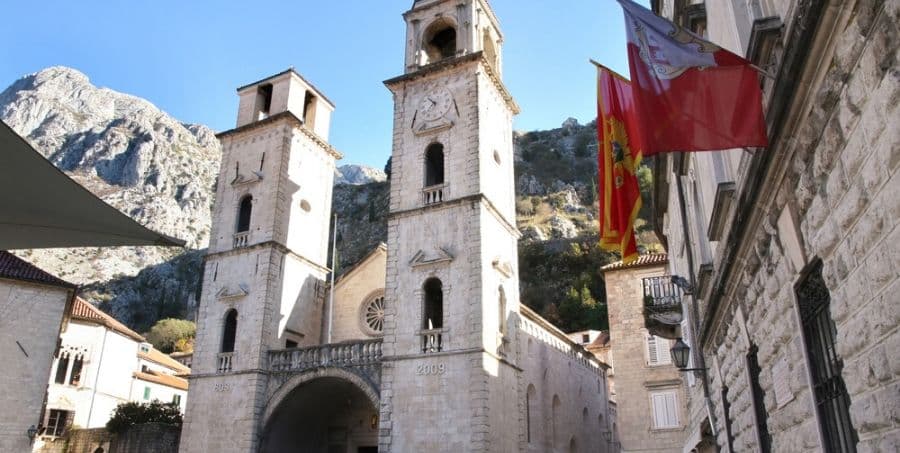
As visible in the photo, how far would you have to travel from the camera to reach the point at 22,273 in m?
23.7

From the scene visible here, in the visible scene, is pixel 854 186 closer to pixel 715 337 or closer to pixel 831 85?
pixel 831 85

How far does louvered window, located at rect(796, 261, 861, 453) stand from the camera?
435 cm

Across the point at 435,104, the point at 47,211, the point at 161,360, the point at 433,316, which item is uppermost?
the point at 435,104

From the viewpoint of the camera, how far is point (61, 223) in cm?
545

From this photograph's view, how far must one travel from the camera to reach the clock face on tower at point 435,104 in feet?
71.7

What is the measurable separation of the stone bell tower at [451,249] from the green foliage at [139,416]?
1034 centimetres

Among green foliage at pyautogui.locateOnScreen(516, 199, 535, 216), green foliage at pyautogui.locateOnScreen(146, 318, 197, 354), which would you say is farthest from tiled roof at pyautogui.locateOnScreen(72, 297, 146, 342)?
green foliage at pyautogui.locateOnScreen(516, 199, 535, 216)

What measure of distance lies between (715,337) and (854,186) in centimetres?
672

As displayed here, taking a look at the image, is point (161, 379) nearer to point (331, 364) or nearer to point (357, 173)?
point (331, 364)

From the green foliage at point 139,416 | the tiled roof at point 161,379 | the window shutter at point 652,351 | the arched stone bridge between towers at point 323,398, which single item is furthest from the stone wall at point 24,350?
the window shutter at point 652,351

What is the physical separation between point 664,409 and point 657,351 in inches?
75.0

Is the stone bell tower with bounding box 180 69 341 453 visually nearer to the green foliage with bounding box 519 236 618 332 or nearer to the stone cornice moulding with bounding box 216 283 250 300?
the stone cornice moulding with bounding box 216 283 250 300

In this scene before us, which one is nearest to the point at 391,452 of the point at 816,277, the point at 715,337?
the point at 715,337

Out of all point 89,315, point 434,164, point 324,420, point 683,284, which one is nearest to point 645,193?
point 434,164
